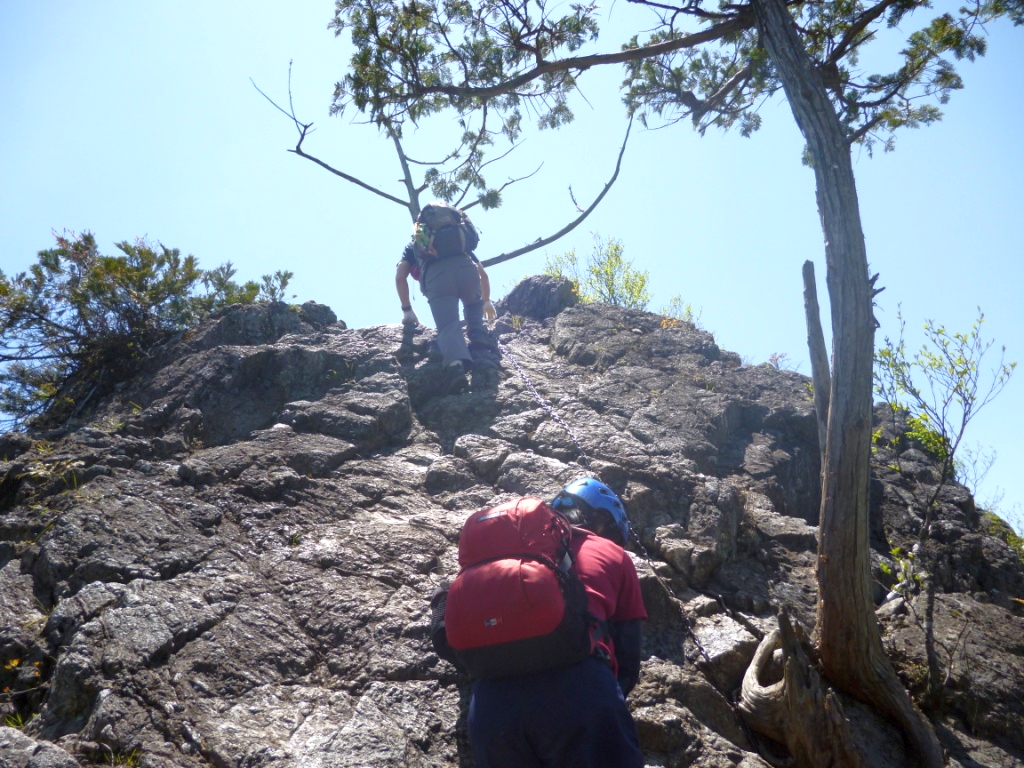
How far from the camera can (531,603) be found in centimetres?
378

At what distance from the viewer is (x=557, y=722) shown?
143 inches

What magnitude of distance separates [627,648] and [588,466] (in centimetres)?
313

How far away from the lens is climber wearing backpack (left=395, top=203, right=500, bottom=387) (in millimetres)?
9141

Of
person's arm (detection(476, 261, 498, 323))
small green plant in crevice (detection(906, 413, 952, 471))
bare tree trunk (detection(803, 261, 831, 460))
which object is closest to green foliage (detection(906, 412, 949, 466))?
small green plant in crevice (detection(906, 413, 952, 471))

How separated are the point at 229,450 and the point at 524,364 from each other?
149 inches

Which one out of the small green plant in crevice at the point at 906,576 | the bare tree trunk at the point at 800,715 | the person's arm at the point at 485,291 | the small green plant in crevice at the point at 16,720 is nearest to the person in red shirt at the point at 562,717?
the bare tree trunk at the point at 800,715

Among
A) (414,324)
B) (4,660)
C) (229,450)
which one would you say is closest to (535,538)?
(4,660)

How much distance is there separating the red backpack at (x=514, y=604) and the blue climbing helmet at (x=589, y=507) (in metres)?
1.00

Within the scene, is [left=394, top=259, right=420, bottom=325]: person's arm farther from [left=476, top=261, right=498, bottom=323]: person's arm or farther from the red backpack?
the red backpack

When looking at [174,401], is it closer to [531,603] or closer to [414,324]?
[414,324]

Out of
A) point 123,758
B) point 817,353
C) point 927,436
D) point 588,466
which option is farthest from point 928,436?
point 123,758

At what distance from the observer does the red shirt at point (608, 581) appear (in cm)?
421

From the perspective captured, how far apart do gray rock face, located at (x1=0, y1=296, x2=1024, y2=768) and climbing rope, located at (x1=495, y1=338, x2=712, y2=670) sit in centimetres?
3

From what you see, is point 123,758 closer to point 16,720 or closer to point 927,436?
point 16,720
